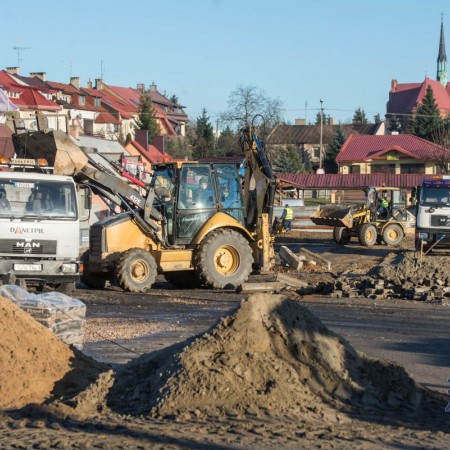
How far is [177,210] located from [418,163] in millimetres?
70373

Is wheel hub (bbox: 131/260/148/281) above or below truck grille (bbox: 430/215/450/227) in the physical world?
below

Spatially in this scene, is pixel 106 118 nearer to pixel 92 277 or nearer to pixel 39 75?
pixel 39 75

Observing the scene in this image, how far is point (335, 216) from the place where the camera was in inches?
1599

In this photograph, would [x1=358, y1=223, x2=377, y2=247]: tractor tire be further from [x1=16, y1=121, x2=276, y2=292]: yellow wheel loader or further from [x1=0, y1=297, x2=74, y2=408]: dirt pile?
[x1=0, y1=297, x2=74, y2=408]: dirt pile

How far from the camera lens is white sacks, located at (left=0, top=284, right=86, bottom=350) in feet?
36.3

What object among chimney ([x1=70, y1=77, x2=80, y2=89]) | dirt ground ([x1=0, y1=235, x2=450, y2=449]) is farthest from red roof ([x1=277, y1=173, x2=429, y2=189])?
dirt ground ([x1=0, y1=235, x2=450, y2=449])

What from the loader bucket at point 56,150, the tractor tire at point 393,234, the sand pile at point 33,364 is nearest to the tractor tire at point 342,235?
the tractor tire at point 393,234

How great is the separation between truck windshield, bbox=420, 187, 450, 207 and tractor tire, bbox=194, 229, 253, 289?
12450 millimetres

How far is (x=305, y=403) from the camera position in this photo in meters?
8.52

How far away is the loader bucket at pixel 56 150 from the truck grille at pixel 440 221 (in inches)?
606

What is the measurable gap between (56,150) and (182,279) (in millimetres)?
4735

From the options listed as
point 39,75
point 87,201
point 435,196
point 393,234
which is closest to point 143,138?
point 39,75

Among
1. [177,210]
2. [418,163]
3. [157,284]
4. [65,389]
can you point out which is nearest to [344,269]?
[157,284]

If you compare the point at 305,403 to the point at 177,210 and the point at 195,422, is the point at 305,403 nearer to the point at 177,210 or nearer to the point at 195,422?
the point at 195,422
